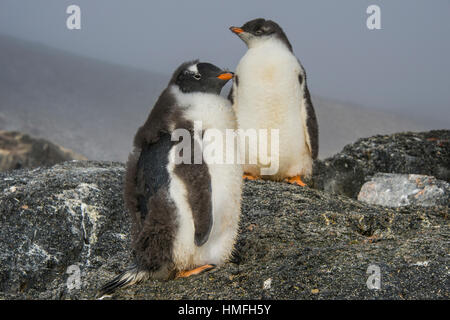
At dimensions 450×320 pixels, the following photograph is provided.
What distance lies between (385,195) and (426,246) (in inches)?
77.7

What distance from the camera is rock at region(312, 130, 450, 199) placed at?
5.05 metres

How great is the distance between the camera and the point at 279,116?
163 inches

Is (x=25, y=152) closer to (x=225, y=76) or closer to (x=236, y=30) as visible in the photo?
(x=236, y=30)

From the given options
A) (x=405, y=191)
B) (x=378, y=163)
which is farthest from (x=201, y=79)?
(x=378, y=163)

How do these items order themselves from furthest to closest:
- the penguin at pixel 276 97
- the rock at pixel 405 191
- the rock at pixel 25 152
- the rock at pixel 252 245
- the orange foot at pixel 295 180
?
the rock at pixel 25 152 < the orange foot at pixel 295 180 < the rock at pixel 405 191 < the penguin at pixel 276 97 < the rock at pixel 252 245

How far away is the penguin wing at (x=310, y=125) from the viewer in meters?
4.32

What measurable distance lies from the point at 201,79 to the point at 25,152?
5716 mm

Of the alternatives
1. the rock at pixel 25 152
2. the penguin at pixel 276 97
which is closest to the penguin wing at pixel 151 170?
the penguin at pixel 276 97

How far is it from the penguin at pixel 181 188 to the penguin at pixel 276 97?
1635mm

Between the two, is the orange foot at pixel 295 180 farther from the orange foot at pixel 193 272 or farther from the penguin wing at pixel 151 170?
the penguin wing at pixel 151 170

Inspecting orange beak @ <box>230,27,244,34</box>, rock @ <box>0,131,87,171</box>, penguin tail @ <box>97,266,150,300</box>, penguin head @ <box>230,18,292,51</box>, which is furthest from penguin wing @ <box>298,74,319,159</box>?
rock @ <box>0,131,87,171</box>

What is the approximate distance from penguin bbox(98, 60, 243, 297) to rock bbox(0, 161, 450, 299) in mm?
97

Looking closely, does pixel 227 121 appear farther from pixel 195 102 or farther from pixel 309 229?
pixel 309 229

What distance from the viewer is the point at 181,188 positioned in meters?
2.23
